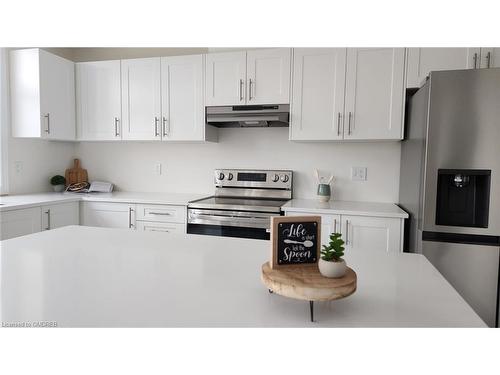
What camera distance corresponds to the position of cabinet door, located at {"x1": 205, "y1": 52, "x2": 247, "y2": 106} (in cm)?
289

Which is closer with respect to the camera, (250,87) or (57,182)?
(250,87)

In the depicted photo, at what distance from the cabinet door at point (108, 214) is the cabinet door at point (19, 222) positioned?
450mm

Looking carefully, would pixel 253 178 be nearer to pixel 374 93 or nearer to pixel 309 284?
pixel 374 93

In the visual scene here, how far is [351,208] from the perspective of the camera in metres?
2.62

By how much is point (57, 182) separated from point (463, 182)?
12.1 feet

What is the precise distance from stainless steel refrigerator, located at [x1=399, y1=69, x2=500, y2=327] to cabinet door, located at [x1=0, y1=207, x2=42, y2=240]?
295cm

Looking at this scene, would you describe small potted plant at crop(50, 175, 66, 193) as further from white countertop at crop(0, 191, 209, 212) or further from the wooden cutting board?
white countertop at crop(0, 191, 209, 212)

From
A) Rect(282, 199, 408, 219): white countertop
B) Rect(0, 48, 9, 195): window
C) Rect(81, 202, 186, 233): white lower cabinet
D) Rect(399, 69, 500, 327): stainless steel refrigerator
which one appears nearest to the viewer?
Rect(399, 69, 500, 327): stainless steel refrigerator

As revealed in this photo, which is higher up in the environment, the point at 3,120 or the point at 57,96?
the point at 57,96

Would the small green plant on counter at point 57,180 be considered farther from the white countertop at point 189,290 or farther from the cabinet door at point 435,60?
the cabinet door at point 435,60

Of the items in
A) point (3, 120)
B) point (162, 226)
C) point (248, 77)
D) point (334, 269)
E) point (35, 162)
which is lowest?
point (162, 226)

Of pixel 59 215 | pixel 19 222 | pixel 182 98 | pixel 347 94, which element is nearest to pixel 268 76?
pixel 347 94

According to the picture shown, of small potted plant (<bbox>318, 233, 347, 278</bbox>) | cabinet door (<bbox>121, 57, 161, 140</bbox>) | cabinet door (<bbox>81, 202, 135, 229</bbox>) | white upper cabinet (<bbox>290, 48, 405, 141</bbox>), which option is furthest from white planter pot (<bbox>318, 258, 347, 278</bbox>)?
cabinet door (<bbox>121, 57, 161, 140</bbox>)
